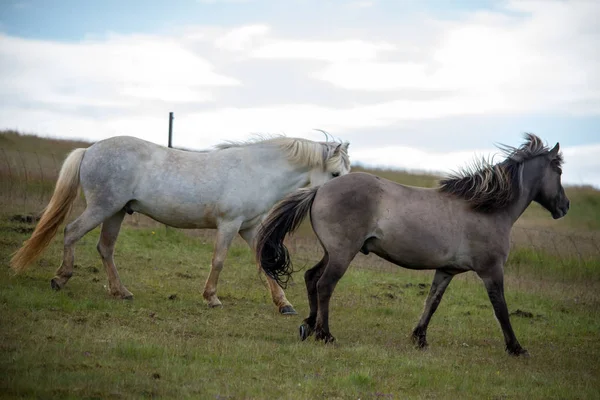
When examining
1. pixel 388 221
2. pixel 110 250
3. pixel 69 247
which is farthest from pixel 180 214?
pixel 388 221

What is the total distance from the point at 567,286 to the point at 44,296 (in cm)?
1031

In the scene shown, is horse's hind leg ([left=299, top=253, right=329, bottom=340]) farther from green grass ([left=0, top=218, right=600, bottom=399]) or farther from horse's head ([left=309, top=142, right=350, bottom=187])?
horse's head ([left=309, top=142, right=350, bottom=187])

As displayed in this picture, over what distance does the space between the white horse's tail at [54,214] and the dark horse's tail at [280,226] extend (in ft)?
9.04

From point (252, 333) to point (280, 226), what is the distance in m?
1.20

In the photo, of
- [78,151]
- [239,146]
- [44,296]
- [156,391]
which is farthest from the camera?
[239,146]

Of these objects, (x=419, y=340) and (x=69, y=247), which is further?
(x=69, y=247)

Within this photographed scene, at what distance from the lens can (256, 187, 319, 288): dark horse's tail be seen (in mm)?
7473

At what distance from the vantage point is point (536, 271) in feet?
50.3

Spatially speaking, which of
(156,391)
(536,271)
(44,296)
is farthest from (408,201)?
(536,271)

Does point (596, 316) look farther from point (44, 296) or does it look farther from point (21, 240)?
point (21, 240)

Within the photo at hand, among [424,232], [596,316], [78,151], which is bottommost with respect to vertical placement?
[596,316]

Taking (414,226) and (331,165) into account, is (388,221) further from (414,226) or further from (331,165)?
(331,165)

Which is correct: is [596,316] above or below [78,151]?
below

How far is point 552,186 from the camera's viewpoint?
820 cm
